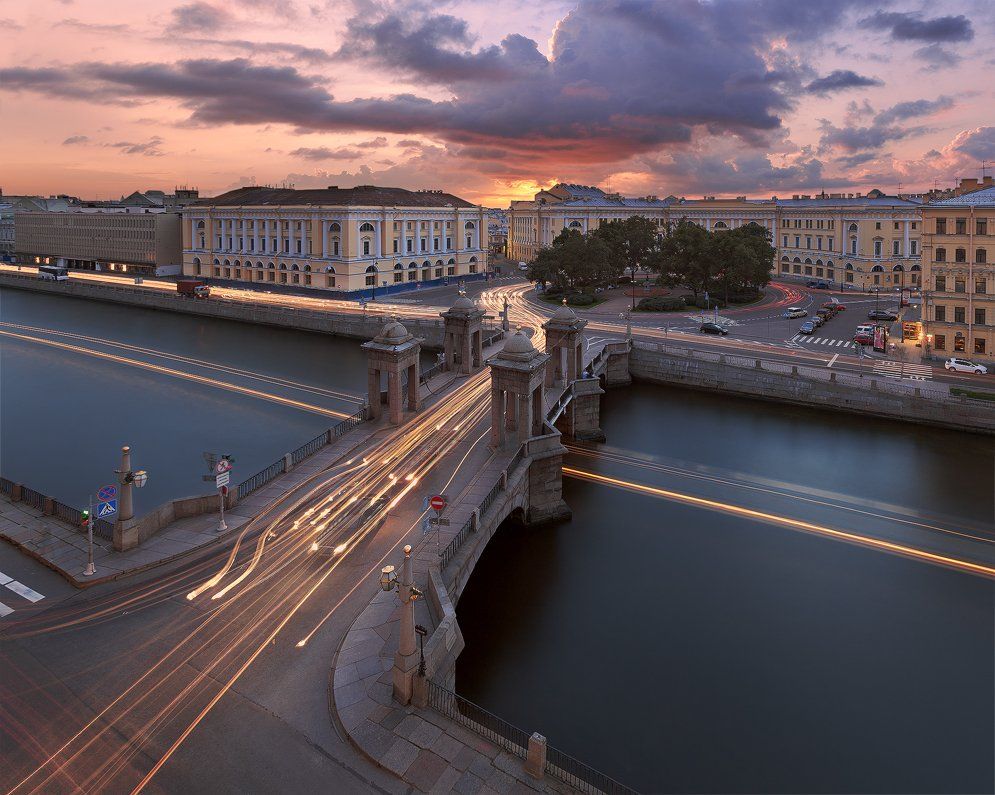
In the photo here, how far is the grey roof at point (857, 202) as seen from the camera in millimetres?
109225

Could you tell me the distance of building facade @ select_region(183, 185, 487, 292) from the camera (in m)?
105

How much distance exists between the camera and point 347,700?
1752 centimetres

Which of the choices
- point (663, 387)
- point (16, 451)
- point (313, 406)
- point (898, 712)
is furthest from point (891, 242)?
point (16, 451)

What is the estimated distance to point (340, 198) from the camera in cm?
10969

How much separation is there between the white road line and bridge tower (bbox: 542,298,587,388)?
106 ft

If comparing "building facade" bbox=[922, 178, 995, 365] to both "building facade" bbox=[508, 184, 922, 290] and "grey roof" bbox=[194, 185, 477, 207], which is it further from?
"grey roof" bbox=[194, 185, 477, 207]

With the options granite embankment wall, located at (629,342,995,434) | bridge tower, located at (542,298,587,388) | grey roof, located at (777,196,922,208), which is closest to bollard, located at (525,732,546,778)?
bridge tower, located at (542,298,587,388)

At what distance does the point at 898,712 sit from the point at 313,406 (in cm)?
4423

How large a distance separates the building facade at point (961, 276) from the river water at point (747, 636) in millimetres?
21502

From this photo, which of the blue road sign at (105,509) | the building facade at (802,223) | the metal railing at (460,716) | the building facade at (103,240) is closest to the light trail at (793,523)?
the metal railing at (460,716)

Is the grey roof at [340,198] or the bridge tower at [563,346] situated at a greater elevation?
the grey roof at [340,198]

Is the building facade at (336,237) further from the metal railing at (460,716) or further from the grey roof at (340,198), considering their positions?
the metal railing at (460,716)

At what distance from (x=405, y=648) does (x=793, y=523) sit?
82.1ft

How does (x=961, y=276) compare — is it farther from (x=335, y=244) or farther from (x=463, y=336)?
(x=335, y=244)
